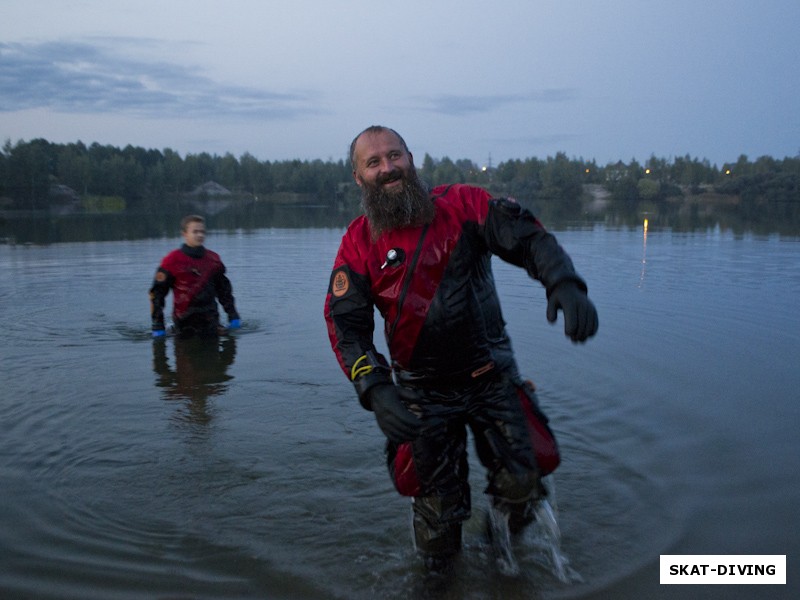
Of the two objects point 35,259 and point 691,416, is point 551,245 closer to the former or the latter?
point 691,416

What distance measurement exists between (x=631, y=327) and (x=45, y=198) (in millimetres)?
80832

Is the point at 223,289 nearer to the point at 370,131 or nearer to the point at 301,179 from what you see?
the point at 370,131

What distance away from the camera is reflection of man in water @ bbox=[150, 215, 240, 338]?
8.91 meters

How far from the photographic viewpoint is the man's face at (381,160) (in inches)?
138

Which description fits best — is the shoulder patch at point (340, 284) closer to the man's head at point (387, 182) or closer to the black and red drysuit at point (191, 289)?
the man's head at point (387, 182)

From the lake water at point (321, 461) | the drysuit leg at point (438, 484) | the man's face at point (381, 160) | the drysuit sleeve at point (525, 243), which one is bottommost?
the lake water at point (321, 461)

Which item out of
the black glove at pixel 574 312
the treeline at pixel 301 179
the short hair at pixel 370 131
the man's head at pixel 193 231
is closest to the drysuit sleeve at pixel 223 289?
the man's head at pixel 193 231

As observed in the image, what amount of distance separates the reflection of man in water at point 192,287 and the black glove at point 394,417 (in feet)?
19.8

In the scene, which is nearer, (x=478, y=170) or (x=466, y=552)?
(x=466, y=552)

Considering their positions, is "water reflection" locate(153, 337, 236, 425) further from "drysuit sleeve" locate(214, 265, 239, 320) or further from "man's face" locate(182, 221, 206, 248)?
"man's face" locate(182, 221, 206, 248)

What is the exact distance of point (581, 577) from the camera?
144 inches

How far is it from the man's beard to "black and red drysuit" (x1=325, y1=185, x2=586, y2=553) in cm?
5

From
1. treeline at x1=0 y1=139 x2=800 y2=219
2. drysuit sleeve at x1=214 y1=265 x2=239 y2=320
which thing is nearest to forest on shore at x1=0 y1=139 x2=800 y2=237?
treeline at x1=0 y1=139 x2=800 y2=219

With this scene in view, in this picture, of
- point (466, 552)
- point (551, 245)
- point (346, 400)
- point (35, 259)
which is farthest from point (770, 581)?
point (35, 259)
